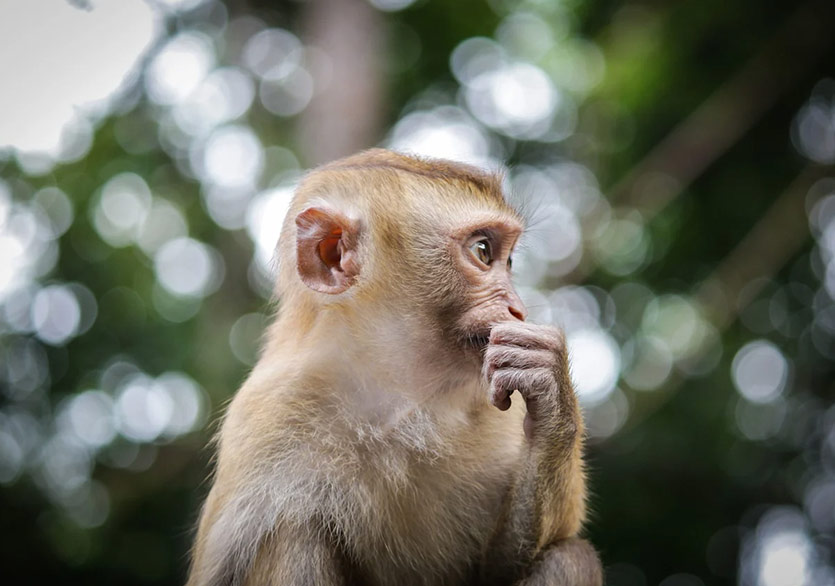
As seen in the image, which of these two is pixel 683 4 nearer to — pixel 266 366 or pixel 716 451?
pixel 716 451

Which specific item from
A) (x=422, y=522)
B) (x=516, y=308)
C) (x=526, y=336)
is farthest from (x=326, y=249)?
(x=422, y=522)

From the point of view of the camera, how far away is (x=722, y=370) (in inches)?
355

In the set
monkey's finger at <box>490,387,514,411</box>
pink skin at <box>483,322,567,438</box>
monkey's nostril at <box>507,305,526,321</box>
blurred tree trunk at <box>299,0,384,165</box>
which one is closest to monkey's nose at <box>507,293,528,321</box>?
monkey's nostril at <box>507,305,526,321</box>

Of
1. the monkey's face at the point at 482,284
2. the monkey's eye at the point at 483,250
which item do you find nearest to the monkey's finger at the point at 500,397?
the monkey's face at the point at 482,284

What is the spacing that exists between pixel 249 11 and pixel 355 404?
7771mm

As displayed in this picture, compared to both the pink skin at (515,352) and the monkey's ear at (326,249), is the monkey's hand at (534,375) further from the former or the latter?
the monkey's ear at (326,249)

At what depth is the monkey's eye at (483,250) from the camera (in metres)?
3.39

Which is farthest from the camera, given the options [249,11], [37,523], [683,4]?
[249,11]

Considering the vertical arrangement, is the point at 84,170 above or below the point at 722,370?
below

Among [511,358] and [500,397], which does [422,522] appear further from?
[511,358]

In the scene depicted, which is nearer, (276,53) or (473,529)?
(473,529)

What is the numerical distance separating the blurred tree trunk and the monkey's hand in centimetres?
465

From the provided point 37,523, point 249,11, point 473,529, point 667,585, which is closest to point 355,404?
point 473,529

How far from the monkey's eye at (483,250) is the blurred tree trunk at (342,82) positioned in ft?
13.4
